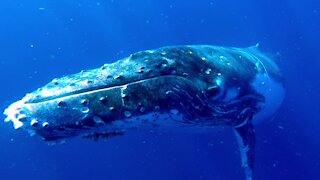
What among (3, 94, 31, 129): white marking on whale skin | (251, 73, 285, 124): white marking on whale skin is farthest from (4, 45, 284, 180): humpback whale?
(251, 73, 285, 124): white marking on whale skin

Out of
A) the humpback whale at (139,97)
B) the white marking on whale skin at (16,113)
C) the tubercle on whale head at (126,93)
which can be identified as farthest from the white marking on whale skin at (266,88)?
the white marking on whale skin at (16,113)

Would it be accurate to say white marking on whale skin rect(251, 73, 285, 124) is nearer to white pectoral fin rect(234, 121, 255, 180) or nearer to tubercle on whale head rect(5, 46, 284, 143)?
white pectoral fin rect(234, 121, 255, 180)

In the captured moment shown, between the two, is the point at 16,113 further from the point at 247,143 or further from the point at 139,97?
the point at 247,143

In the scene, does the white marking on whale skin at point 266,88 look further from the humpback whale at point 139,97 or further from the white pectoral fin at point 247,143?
the humpback whale at point 139,97

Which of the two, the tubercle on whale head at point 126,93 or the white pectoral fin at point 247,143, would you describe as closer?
the tubercle on whale head at point 126,93

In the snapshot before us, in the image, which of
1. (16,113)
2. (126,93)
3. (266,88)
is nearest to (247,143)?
(266,88)

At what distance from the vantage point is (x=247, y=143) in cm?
867

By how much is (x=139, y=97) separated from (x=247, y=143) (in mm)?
4393

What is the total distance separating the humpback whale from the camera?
471cm

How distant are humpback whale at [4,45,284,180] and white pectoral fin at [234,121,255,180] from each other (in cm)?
95

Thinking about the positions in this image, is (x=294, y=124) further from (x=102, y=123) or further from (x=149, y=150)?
(x=102, y=123)

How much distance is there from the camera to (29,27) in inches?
1837

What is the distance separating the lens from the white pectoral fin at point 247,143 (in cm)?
828

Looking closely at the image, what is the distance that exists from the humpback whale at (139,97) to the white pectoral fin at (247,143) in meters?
0.95
